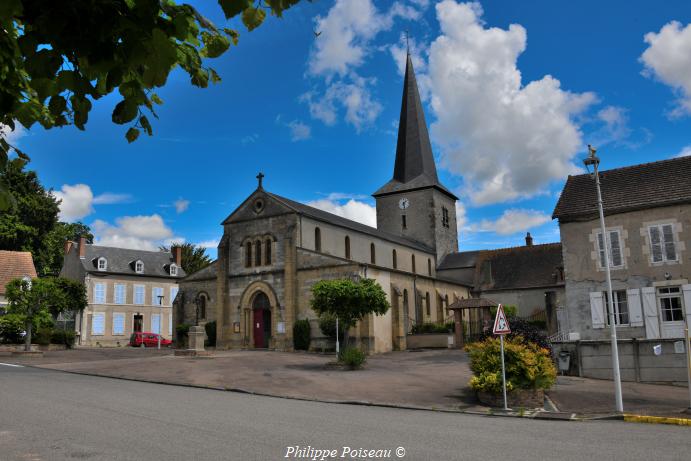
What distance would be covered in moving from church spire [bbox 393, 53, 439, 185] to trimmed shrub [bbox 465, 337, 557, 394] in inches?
1534

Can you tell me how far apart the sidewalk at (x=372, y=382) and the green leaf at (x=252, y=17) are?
38.7 feet

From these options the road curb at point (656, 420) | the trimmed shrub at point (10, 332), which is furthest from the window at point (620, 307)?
the trimmed shrub at point (10, 332)

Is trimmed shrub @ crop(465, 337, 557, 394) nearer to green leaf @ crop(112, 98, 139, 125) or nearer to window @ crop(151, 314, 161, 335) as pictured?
green leaf @ crop(112, 98, 139, 125)

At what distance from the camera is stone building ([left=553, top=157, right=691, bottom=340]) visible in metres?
21.1

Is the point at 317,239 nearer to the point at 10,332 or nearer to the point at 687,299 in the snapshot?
the point at 10,332

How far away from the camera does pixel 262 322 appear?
35.7m

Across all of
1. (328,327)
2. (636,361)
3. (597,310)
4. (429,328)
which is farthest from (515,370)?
(429,328)

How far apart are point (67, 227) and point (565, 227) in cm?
5352

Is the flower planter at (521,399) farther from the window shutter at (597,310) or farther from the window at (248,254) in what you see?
the window at (248,254)

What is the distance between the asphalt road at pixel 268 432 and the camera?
7797mm

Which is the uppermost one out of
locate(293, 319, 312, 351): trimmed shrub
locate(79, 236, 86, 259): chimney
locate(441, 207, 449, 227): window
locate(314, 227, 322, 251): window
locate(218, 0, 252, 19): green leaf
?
locate(441, 207, 449, 227): window

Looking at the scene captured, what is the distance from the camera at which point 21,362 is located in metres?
24.5

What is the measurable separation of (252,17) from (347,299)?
20539 mm

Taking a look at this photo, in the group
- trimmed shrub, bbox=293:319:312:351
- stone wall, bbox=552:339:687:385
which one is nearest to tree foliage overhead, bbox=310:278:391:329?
stone wall, bbox=552:339:687:385
